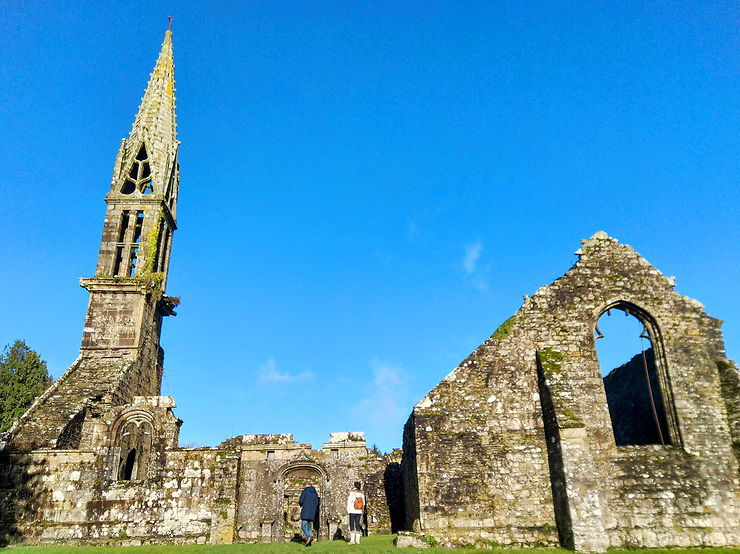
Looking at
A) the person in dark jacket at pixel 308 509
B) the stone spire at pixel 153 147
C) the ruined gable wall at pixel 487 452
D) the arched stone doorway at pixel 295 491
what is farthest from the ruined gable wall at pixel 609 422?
the stone spire at pixel 153 147

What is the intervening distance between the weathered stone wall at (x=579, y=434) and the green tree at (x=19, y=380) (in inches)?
1092

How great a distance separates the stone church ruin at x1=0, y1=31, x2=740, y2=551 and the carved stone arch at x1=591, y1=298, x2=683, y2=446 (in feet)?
0.13

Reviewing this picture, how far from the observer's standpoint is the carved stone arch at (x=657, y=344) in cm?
1449

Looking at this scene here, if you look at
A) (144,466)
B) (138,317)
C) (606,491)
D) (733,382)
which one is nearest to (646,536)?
(606,491)

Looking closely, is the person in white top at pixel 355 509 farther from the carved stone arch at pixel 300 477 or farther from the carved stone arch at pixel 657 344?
the carved stone arch at pixel 657 344

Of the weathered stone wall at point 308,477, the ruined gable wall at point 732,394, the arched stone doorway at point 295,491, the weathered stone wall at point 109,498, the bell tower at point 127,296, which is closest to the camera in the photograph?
the ruined gable wall at point 732,394

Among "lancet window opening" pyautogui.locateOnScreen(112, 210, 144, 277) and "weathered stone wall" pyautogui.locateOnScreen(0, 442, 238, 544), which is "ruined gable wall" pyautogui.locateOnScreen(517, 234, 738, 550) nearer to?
"weathered stone wall" pyautogui.locateOnScreen(0, 442, 238, 544)

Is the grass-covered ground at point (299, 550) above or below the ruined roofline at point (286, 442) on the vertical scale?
below

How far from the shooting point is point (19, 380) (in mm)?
33375

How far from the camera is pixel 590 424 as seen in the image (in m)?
14.3

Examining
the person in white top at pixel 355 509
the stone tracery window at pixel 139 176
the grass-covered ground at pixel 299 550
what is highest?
the stone tracery window at pixel 139 176

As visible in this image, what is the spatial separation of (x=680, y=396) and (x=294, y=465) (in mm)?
11805

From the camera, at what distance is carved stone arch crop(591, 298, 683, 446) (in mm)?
14492

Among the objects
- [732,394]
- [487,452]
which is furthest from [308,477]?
[732,394]
